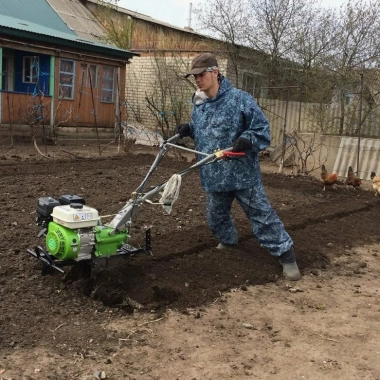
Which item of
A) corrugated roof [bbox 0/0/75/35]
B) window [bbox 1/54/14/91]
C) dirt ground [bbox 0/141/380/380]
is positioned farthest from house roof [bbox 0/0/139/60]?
dirt ground [bbox 0/141/380/380]

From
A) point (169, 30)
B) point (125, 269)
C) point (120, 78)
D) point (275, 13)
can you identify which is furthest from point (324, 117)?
point (125, 269)

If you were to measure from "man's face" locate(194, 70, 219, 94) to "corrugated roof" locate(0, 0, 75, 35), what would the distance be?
1402cm

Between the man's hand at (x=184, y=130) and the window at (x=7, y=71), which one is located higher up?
the window at (x=7, y=71)

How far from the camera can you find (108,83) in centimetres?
1809

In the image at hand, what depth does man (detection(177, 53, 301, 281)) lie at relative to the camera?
4.29 m

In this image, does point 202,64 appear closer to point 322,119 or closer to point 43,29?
point 322,119

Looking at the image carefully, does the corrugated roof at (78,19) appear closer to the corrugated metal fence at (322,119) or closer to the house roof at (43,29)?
the house roof at (43,29)

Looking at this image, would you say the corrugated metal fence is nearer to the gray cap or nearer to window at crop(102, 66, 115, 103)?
window at crop(102, 66, 115, 103)

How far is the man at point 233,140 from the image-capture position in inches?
169

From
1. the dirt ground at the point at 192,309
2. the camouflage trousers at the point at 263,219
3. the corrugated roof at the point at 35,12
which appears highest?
the corrugated roof at the point at 35,12

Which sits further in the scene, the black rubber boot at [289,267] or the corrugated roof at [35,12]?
the corrugated roof at [35,12]

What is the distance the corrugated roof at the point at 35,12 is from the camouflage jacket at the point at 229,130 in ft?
46.0

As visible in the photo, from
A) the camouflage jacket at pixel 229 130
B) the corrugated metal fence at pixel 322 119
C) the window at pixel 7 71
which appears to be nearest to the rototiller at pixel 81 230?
the camouflage jacket at pixel 229 130

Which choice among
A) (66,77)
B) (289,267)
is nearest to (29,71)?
(66,77)
